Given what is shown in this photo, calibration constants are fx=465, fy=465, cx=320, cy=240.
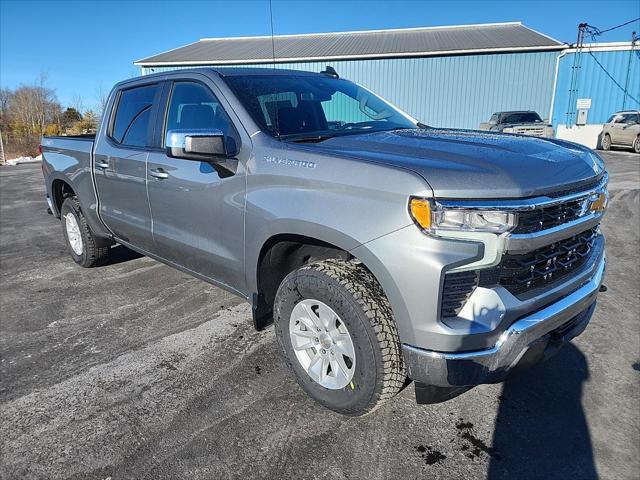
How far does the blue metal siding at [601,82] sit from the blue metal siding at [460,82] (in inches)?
25.8

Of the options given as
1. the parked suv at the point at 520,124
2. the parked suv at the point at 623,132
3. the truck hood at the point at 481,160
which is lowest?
the parked suv at the point at 623,132

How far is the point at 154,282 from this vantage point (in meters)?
4.75

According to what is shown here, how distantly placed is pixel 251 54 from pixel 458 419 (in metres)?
26.9

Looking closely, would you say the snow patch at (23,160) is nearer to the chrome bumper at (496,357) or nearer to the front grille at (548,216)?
the chrome bumper at (496,357)

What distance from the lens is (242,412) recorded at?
2605 millimetres

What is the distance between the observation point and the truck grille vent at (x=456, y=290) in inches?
76.4

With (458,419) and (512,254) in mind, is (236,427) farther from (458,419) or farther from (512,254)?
(512,254)

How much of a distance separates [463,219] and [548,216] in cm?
46

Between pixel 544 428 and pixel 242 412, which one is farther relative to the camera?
pixel 242 412

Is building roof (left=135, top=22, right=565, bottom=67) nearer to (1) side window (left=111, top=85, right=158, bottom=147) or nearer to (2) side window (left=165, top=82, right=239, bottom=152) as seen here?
(1) side window (left=111, top=85, right=158, bottom=147)

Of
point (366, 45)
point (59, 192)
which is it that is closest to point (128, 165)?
point (59, 192)

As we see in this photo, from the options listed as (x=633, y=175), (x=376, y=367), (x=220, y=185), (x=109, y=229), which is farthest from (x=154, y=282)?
(x=633, y=175)

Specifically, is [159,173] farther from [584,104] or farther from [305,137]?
[584,104]

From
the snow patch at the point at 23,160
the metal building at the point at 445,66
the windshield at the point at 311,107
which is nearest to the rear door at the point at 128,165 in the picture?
the windshield at the point at 311,107
